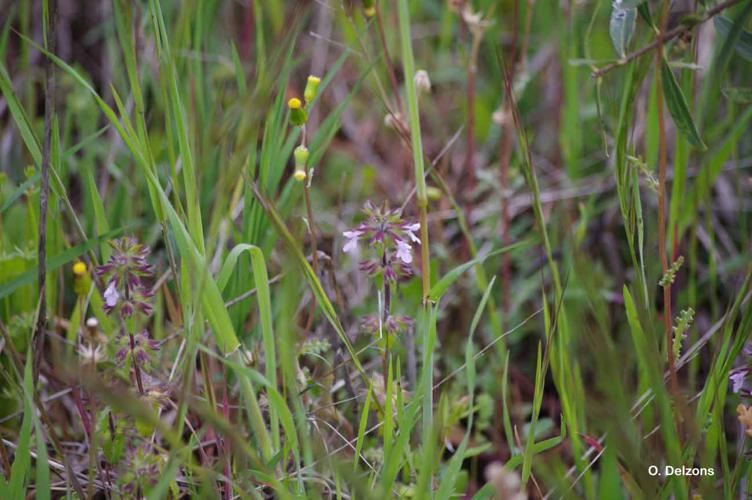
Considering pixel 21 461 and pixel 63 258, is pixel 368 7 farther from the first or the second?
pixel 21 461

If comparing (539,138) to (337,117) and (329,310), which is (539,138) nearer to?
(337,117)

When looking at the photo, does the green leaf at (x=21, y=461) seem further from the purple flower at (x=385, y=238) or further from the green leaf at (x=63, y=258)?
the purple flower at (x=385, y=238)

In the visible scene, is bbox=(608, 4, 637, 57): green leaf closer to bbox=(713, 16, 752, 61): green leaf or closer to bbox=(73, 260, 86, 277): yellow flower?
bbox=(713, 16, 752, 61): green leaf

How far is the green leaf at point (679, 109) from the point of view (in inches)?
51.9

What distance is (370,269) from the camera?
1.31 meters

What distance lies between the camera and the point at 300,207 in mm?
2375

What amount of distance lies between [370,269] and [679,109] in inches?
24.2

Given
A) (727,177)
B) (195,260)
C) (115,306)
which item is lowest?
(727,177)

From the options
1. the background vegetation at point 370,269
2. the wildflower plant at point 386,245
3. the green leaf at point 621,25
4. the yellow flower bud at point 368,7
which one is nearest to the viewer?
the background vegetation at point 370,269

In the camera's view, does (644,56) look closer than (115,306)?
No

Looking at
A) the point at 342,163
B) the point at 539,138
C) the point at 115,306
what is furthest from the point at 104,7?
the point at 115,306

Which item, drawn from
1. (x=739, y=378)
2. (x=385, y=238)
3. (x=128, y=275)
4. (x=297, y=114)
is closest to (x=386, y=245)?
(x=385, y=238)

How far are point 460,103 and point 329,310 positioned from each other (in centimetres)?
168

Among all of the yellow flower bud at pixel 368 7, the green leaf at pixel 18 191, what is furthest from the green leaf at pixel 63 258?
the yellow flower bud at pixel 368 7
